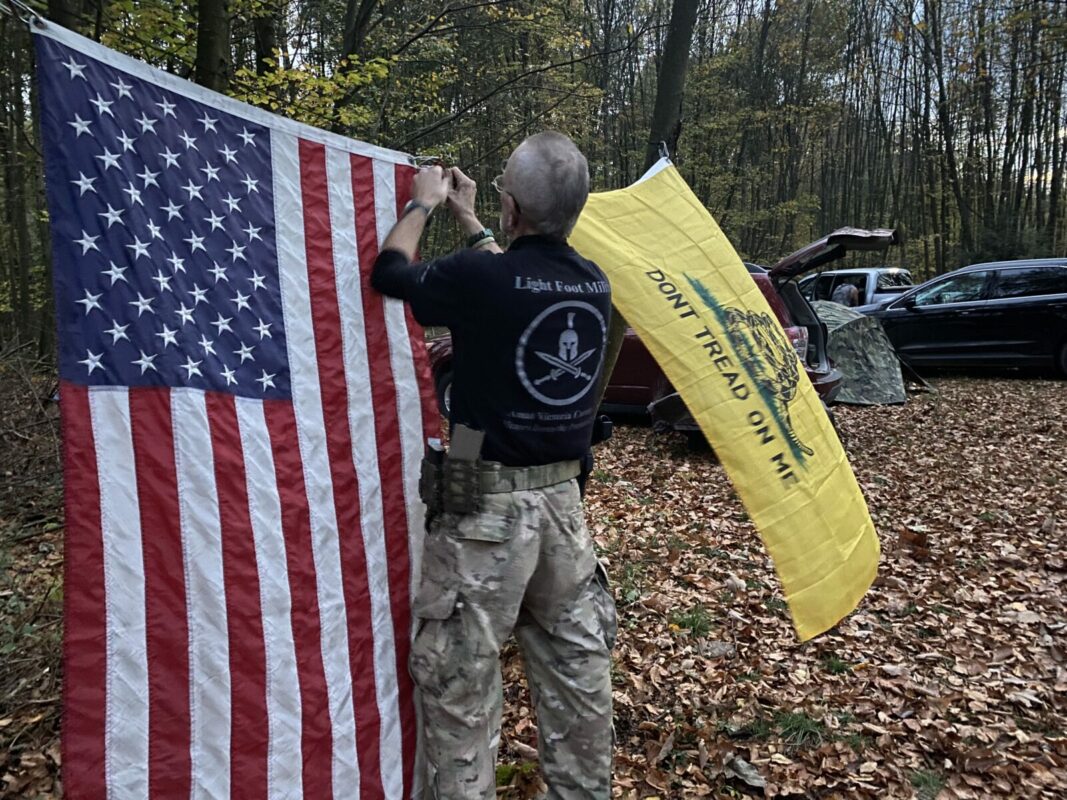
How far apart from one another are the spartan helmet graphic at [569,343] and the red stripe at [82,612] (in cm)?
128

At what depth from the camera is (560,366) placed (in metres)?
2.25

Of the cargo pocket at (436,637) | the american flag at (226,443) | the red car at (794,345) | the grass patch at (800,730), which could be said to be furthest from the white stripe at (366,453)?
the red car at (794,345)

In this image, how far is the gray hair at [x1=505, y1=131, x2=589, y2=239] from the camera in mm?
2201

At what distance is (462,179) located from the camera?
2686 millimetres

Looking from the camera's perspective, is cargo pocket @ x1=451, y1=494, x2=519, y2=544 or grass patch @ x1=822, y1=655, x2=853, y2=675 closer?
cargo pocket @ x1=451, y1=494, x2=519, y2=544

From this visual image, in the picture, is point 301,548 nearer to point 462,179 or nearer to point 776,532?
point 462,179

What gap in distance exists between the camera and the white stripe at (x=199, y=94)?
6.28ft

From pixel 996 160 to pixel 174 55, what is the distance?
28.6 meters

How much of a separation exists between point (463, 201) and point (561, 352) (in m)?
0.77

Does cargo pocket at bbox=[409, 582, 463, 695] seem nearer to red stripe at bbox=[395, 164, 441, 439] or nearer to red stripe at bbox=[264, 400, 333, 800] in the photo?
red stripe at bbox=[264, 400, 333, 800]

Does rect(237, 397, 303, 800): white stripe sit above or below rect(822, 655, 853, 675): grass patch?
above

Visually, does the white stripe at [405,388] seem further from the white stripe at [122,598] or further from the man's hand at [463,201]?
the white stripe at [122,598]

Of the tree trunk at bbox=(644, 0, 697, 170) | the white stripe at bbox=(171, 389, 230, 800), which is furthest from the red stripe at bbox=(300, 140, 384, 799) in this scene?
the tree trunk at bbox=(644, 0, 697, 170)

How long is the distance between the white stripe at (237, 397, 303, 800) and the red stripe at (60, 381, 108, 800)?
424mm
